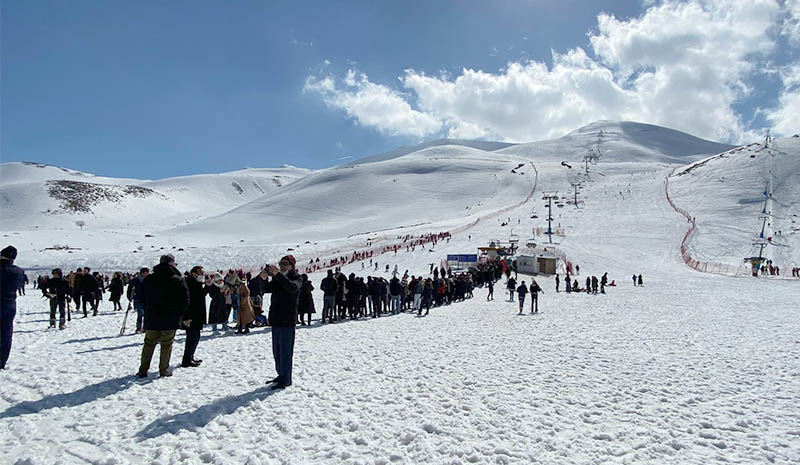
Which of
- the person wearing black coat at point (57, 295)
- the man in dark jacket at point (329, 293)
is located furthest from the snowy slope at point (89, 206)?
the man in dark jacket at point (329, 293)

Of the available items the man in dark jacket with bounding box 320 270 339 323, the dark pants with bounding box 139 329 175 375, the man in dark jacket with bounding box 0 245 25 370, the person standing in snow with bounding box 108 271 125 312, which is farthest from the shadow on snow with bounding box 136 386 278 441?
the person standing in snow with bounding box 108 271 125 312

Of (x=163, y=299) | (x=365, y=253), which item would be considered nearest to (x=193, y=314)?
(x=163, y=299)

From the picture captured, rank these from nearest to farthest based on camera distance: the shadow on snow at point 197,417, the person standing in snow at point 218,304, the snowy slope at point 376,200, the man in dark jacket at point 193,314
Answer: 1. the shadow on snow at point 197,417
2. the man in dark jacket at point 193,314
3. the person standing in snow at point 218,304
4. the snowy slope at point 376,200

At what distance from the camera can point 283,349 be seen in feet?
22.1

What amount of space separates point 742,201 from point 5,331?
292 ft

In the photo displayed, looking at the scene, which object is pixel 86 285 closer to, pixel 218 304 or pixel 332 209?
pixel 218 304

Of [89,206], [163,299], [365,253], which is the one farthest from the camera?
[89,206]

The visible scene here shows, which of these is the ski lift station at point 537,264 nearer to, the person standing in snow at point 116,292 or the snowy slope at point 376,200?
the person standing in snow at point 116,292

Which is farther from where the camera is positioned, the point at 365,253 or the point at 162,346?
the point at 365,253

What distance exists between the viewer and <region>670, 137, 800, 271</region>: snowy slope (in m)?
50.7

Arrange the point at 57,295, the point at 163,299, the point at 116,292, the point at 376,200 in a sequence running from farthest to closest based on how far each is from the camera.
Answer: the point at 376,200 → the point at 116,292 → the point at 57,295 → the point at 163,299

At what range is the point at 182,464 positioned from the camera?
434cm

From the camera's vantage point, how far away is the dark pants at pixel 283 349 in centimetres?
671

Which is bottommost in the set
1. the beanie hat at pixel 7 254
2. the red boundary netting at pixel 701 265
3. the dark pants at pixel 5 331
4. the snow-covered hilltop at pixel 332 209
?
the red boundary netting at pixel 701 265
